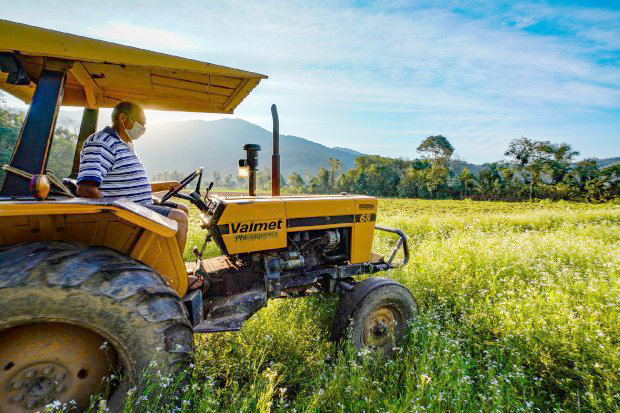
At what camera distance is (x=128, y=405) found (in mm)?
1604

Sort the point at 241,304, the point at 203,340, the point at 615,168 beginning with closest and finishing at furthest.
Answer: the point at 241,304, the point at 203,340, the point at 615,168

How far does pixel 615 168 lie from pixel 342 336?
5172 centimetres

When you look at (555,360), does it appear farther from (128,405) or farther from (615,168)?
(615,168)

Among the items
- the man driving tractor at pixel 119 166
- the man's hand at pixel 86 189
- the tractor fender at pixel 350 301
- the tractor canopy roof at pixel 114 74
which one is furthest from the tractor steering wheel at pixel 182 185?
the tractor fender at pixel 350 301

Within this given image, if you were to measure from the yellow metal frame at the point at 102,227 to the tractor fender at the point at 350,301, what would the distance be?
1378 mm

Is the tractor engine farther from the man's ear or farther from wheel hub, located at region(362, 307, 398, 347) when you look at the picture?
the man's ear

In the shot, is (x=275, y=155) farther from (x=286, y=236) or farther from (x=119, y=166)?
(x=119, y=166)

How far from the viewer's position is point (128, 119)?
2449mm

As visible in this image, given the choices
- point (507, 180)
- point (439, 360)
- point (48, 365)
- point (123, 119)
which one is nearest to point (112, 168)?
point (123, 119)

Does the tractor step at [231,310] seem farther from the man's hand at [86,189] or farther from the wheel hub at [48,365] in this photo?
the man's hand at [86,189]

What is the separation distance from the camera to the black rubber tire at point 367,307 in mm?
2785

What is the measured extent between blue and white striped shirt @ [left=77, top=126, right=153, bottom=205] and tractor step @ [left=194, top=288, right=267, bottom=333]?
0.98m

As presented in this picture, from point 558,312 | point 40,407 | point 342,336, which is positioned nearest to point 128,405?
point 40,407

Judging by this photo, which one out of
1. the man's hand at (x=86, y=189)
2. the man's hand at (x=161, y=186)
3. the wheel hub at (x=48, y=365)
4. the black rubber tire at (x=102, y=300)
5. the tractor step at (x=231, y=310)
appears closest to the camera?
the black rubber tire at (x=102, y=300)
